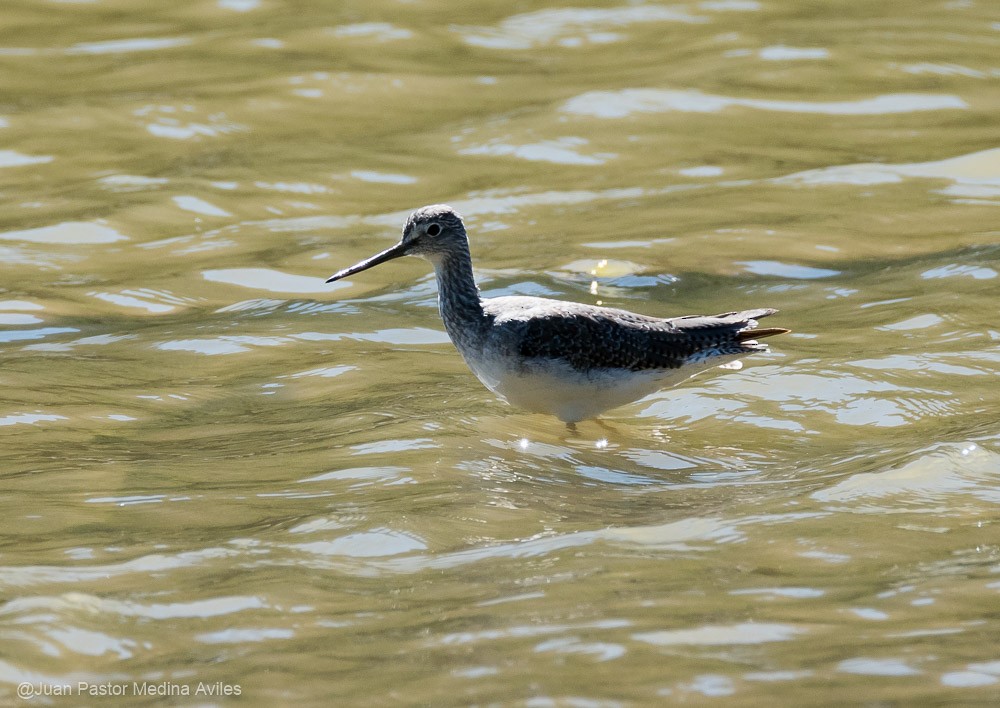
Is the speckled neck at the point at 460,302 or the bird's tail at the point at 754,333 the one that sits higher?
the speckled neck at the point at 460,302

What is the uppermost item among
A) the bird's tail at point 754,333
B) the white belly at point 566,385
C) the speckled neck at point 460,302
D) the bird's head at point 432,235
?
the bird's head at point 432,235

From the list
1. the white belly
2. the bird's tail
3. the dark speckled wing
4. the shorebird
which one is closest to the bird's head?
the shorebird

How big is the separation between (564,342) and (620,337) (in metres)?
0.41

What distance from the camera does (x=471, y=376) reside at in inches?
378

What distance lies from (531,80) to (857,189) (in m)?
4.67

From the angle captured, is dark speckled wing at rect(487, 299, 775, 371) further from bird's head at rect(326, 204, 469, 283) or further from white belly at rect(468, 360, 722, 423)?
bird's head at rect(326, 204, 469, 283)

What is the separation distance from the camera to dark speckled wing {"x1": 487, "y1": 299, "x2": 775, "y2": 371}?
27.5ft

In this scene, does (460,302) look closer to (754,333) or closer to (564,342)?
(564,342)

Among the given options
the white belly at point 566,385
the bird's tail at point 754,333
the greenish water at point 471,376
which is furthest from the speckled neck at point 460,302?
the bird's tail at point 754,333

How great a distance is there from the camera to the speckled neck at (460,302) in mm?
8664

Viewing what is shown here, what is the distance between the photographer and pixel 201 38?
16.9 m

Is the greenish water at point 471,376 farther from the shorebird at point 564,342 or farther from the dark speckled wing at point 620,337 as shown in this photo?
the dark speckled wing at point 620,337

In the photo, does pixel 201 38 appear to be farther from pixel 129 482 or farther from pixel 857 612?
pixel 857 612

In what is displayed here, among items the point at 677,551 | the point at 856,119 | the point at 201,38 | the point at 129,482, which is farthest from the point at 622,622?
the point at 201,38
